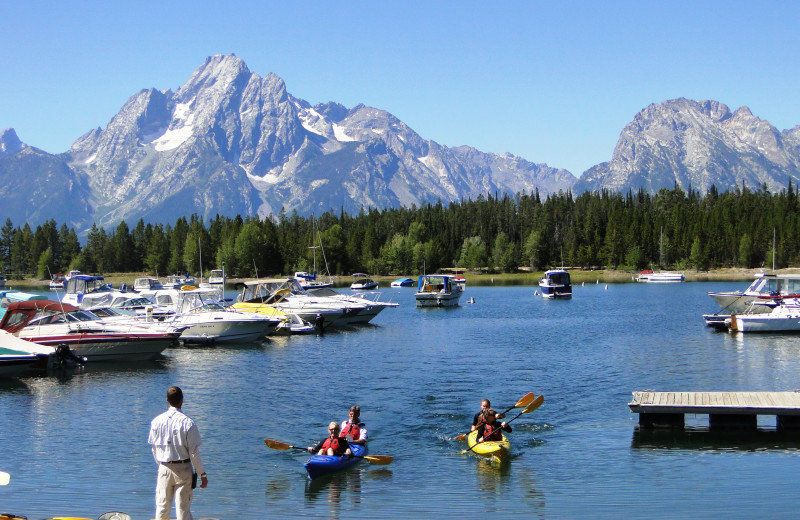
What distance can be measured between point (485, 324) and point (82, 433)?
176 feet

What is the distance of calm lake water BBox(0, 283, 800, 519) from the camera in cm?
2303

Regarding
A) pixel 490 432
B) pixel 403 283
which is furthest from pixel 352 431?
pixel 403 283

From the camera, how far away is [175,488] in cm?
1650

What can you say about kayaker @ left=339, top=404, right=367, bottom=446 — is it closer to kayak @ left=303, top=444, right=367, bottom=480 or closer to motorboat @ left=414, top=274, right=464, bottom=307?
kayak @ left=303, top=444, right=367, bottom=480

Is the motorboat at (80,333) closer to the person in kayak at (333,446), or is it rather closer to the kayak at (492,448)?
the person in kayak at (333,446)

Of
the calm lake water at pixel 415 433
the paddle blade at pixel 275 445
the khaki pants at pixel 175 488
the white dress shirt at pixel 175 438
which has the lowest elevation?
the calm lake water at pixel 415 433

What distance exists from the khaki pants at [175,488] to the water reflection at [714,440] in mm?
17749

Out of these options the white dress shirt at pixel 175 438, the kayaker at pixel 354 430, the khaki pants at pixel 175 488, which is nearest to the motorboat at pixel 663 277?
the kayaker at pixel 354 430

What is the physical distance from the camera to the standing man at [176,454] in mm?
15946

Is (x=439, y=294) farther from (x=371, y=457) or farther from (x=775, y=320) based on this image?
(x=371, y=457)

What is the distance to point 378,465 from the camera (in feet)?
89.1

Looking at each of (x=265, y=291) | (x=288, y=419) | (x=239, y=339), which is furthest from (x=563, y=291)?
(x=288, y=419)

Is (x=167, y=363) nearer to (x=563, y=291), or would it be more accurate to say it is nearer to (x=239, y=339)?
(x=239, y=339)

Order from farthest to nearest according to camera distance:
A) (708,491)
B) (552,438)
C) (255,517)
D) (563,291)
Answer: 1. (563,291)
2. (552,438)
3. (708,491)
4. (255,517)
